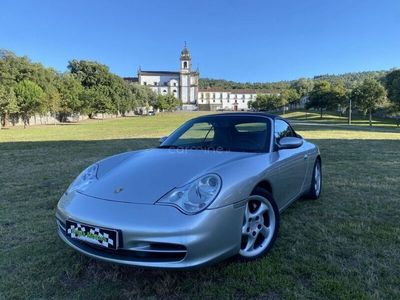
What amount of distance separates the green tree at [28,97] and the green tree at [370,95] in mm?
37408

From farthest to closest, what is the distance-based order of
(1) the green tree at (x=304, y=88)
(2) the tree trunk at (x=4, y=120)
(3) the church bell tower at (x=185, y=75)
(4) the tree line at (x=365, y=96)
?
(3) the church bell tower at (x=185, y=75) → (1) the green tree at (x=304, y=88) → (4) the tree line at (x=365, y=96) → (2) the tree trunk at (x=4, y=120)

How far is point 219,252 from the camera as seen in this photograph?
8.45ft

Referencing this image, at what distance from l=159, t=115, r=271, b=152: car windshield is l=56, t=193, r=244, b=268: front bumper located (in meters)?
1.27

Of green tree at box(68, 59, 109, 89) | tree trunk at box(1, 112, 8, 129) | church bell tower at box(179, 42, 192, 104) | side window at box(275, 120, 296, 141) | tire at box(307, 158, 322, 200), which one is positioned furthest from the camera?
church bell tower at box(179, 42, 192, 104)

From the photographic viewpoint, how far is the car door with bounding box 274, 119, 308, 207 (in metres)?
3.74

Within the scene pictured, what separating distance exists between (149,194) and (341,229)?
2542mm

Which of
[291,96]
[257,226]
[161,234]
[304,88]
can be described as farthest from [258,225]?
[304,88]

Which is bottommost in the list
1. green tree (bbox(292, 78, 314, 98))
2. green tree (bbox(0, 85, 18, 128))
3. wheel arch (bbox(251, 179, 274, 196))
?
wheel arch (bbox(251, 179, 274, 196))

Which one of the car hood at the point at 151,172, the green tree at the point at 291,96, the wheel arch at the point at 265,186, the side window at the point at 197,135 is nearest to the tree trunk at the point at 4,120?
the side window at the point at 197,135

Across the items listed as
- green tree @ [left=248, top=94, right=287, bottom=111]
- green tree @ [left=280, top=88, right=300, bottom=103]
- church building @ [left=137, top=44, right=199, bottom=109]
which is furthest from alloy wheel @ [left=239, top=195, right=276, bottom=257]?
church building @ [left=137, top=44, right=199, bottom=109]

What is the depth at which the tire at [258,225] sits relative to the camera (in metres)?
3.02

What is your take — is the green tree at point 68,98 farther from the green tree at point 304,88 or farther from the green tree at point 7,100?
the green tree at point 304,88

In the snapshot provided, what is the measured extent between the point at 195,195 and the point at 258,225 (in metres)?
0.92

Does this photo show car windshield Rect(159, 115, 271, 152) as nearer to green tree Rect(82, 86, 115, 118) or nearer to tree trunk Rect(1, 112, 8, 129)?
tree trunk Rect(1, 112, 8, 129)
